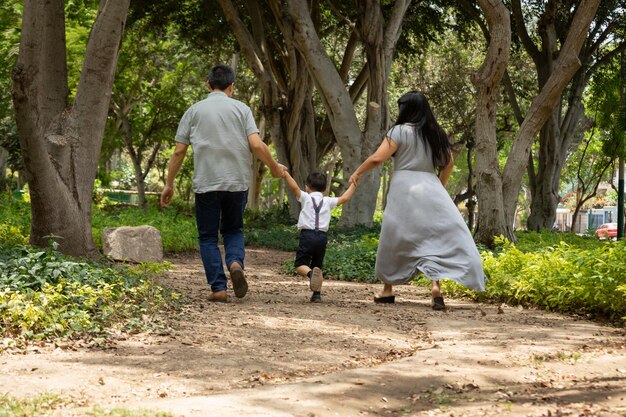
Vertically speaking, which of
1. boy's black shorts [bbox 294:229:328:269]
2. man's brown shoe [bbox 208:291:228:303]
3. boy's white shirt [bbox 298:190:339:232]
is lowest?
man's brown shoe [bbox 208:291:228:303]

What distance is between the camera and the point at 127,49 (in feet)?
89.8

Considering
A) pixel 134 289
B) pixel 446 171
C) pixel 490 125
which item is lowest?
pixel 134 289

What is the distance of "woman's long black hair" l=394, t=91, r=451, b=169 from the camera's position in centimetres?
830

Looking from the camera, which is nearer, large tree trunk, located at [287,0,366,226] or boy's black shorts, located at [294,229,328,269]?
boy's black shorts, located at [294,229,328,269]

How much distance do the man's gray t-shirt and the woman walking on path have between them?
3.85 ft

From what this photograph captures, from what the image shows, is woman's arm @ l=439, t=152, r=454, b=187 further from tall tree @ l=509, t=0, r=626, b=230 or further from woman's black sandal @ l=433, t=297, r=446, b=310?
tall tree @ l=509, t=0, r=626, b=230

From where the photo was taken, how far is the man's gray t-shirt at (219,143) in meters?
7.93

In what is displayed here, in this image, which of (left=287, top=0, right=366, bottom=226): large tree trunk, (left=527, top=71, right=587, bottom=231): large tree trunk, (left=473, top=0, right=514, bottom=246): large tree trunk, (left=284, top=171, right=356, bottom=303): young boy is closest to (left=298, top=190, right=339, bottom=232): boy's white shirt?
(left=284, top=171, right=356, bottom=303): young boy

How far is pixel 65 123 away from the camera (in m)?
9.56

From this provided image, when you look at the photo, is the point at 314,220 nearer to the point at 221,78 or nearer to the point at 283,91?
the point at 221,78

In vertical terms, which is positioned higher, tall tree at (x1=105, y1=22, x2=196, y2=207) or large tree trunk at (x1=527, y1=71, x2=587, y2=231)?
tall tree at (x1=105, y1=22, x2=196, y2=207)

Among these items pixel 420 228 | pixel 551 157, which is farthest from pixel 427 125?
pixel 551 157

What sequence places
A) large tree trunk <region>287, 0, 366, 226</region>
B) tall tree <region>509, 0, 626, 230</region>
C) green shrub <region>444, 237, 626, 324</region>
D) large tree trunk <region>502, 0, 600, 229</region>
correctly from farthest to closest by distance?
tall tree <region>509, 0, 626, 230</region>, large tree trunk <region>287, 0, 366, 226</region>, large tree trunk <region>502, 0, 600, 229</region>, green shrub <region>444, 237, 626, 324</region>

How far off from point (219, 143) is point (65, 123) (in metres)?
2.48
